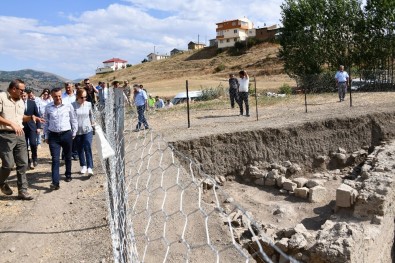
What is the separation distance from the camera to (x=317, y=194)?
9172 millimetres

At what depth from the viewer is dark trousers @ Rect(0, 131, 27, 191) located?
18.9 feet

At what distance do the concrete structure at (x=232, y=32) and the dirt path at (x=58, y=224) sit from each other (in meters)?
64.6

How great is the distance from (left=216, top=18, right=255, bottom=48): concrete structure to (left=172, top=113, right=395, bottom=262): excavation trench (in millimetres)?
59370

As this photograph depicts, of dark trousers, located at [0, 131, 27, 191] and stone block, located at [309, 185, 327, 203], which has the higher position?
dark trousers, located at [0, 131, 27, 191]

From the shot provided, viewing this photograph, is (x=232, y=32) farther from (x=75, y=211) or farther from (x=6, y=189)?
(x=75, y=211)

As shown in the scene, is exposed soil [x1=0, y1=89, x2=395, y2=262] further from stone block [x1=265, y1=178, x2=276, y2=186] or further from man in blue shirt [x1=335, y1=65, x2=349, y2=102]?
man in blue shirt [x1=335, y1=65, x2=349, y2=102]

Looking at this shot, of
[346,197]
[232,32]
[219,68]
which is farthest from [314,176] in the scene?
[232,32]

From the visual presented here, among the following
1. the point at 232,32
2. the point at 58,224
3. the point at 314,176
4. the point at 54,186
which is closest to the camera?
the point at 58,224

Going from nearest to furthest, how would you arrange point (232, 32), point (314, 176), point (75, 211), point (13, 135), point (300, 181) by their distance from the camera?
point (75, 211) < point (13, 135) < point (300, 181) < point (314, 176) < point (232, 32)

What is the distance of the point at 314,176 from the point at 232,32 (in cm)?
6522

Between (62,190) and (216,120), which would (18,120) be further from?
(216,120)

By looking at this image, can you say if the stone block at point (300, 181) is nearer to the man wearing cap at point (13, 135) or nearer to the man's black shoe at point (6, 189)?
the man wearing cap at point (13, 135)

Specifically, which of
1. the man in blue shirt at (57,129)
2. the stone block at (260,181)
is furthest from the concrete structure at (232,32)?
the man in blue shirt at (57,129)

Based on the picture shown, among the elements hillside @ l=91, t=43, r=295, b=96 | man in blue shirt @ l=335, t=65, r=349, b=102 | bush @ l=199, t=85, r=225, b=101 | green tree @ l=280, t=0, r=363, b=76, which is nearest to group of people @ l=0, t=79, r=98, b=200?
man in blue shirt @ l=335, t=65, r=349, b=102
